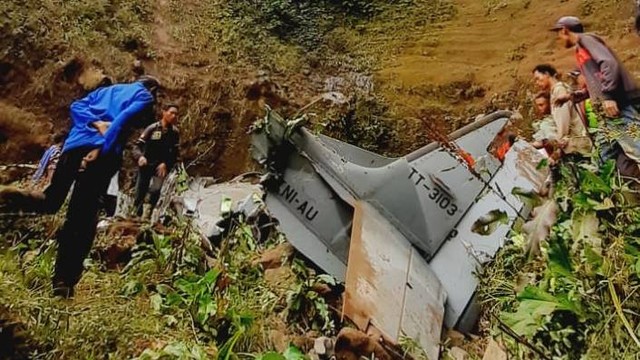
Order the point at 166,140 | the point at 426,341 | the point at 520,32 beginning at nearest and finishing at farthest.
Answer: the point at 426,341 < the point at 166,140 < the point at 520,32

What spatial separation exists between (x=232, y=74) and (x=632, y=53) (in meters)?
5.41

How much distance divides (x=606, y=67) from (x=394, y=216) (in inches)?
60.4

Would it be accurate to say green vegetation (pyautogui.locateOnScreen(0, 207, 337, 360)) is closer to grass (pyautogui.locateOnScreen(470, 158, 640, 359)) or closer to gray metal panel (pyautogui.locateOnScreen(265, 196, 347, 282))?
gray metal panel (pyautogui.locateOnScreen(265, 196, 347, 282))

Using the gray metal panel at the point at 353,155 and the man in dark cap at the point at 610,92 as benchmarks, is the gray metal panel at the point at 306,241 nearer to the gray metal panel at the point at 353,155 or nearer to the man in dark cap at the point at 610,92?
the gray metal panel at the point at 353,155

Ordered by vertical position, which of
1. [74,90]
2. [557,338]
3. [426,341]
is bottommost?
[74,90]

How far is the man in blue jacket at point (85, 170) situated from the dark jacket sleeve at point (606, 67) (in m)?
2.61

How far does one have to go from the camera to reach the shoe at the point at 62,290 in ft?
10.8

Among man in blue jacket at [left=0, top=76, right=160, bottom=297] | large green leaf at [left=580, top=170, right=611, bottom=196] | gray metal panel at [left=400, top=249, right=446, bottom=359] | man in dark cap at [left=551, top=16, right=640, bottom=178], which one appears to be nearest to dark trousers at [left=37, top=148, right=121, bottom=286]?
man in blue jacket at [left=0, top=76, right=160, bottom=297]

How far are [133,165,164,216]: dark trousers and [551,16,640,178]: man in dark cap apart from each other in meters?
3.81

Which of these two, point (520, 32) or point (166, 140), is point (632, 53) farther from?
point (166, 140)

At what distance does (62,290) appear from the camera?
334 cm

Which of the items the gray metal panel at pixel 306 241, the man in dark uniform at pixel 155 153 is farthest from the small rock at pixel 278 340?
the man in dark uniform at pixel 155 153

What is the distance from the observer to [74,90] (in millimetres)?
8484

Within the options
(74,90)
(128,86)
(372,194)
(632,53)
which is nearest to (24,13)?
(74,90)
